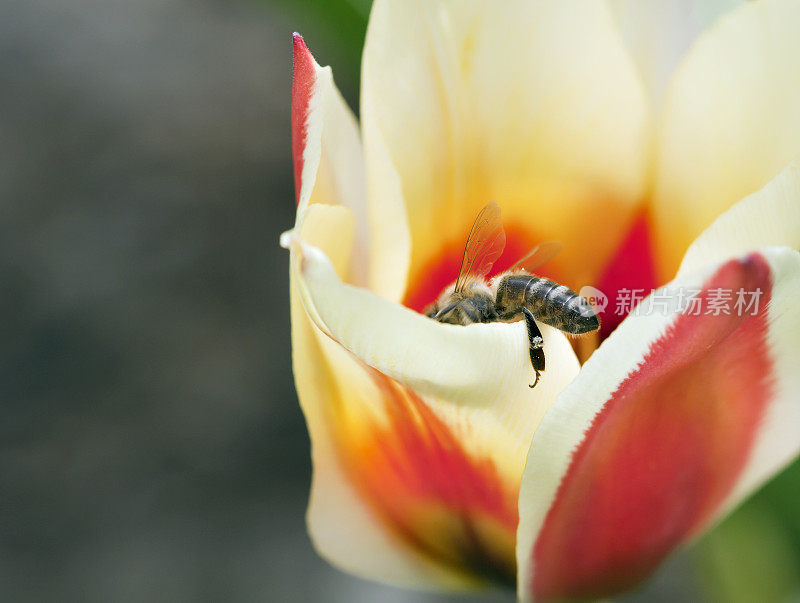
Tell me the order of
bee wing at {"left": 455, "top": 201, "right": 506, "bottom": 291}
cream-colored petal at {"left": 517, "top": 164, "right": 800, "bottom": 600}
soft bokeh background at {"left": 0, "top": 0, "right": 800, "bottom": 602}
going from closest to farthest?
cream-colored petal at {"left": 517, "top": 164, "right": 800, "bottom": 600} → bee wing at {"left": 455, "top": 201, "right": 506, "bottom": 291} → soft bokeh background at {"left": 0, "top": 0, "right": 800, "bottom": 602}

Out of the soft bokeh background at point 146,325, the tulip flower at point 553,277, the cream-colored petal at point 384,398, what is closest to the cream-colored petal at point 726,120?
the tulip flower at point 553,277

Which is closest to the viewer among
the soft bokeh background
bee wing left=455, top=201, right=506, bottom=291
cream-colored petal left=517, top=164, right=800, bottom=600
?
cream-colored petal left=517, top=164, right=800, bottom=600

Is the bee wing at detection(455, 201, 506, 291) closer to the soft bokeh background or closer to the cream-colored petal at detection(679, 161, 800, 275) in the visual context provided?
the cream-colored petal at detection(679, 161, 800, 275)

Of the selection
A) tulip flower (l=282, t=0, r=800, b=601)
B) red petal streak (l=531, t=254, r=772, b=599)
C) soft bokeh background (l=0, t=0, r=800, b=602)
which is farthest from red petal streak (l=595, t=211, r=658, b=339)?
soft bokeh background (l=0, t=0, r=800, b=602)

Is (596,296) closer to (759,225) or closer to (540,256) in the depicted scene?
(540,256)

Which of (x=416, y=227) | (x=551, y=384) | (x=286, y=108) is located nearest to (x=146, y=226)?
(x=286, y=108)

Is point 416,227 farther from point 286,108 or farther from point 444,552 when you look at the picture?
point 286,108
